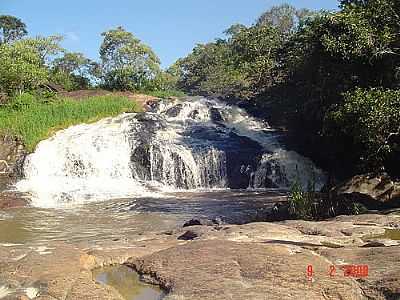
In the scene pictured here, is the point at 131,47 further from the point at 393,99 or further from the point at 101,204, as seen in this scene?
the point at 393,99

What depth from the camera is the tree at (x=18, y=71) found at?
31234 millimetres

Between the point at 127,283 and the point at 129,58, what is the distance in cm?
4033

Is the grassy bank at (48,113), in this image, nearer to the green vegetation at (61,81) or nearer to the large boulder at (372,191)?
the green vegetation at (61,81)

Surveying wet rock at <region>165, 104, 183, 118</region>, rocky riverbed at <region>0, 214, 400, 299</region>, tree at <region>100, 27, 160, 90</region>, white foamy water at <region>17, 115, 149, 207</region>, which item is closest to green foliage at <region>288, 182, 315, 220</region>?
rocky riverbed at <region>0, 214, 400, 299</region>

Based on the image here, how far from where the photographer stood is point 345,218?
10.7m

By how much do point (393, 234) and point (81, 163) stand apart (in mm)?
17412

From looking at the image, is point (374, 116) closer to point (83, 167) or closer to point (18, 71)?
point (83, 167)

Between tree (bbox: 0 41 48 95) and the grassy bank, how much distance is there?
1610mm

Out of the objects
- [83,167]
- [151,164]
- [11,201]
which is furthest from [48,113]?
[11,201]

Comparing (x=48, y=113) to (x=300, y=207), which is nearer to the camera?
(x=300, y=207)

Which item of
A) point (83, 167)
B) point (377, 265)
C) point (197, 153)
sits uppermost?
point (197, 153)

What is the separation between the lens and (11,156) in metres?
Answer: 24.0

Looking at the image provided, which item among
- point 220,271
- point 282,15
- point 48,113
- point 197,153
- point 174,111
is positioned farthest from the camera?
point 282,15

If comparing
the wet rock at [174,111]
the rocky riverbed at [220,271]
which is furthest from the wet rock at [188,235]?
the wet rock at [174,111]
